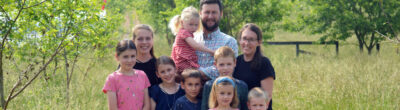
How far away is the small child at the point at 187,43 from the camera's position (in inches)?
157

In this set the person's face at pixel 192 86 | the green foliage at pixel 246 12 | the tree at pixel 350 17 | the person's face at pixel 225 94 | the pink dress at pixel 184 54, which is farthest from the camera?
the tree at pixel 350 17

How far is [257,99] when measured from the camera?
348cm

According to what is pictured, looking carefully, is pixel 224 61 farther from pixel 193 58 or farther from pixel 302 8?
pixel 302 8

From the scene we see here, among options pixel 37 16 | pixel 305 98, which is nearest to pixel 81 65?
pixel 37 16

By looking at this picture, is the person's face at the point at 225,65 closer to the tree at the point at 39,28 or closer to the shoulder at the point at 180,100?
the shoulder at the point at 180,100

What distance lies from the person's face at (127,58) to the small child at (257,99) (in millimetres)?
1189

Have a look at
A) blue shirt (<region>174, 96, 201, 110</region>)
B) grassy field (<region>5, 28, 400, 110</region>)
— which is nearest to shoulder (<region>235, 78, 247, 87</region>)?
blue shirt (<region>174, 96, 201, 110</region>)

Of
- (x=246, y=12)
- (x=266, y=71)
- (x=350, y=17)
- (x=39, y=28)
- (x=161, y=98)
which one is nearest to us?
(x=266, y=71)

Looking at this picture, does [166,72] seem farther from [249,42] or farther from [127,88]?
[249,42]

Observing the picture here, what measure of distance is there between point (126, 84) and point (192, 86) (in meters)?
0.65

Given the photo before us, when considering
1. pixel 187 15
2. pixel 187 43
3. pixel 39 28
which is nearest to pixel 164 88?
pixel 187 43

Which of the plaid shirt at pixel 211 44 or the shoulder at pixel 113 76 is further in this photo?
the plaid shirt at pixel 211 44

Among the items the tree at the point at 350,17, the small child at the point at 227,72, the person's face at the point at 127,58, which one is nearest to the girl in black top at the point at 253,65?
the small child at the point at 227,72

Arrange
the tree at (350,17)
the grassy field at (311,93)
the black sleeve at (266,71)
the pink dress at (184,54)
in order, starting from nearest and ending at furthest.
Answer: the black sleeve at (266,71) → the pink dress at (184,54) → the grassy field at (311,93) → the tree at (350,17)
